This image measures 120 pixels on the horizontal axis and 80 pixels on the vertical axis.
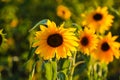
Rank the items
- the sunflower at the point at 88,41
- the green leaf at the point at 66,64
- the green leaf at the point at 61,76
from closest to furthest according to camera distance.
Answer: the green leaf at the point at 61,76
the green leaf at the point at 66,64
the sunflower at the point at 88,41

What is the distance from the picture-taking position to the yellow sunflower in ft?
9.22

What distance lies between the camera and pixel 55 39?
284cm

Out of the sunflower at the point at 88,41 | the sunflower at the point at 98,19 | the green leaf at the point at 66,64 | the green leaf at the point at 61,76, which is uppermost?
the sunflower at the point at 98,19

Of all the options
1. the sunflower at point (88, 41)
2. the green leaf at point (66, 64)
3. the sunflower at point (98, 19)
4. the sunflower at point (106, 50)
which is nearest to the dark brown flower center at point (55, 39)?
the green leaf at point (66, 64)

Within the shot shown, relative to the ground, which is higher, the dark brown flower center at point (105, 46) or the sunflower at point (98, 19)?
the sunflower at point (98, 19)

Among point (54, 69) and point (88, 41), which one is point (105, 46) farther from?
point (54, 69)

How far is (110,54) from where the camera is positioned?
3.61 meters

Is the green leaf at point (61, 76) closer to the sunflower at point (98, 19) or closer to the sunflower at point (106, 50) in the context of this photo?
the sunflower at point (106, 50)

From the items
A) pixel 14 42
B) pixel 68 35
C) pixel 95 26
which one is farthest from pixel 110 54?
pixel 14 42

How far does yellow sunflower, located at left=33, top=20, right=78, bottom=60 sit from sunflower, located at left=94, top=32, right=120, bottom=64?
76 cm

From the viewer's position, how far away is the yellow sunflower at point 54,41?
2811 mm

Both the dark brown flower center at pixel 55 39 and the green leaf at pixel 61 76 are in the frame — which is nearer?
the dark brown flower center at pixel 55 39

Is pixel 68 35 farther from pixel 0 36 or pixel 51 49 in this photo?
pixel 0 36

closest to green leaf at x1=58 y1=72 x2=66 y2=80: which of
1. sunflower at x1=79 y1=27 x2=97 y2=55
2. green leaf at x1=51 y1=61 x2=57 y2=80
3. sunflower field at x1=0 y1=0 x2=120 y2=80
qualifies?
sunflower field at x1=0 y1=0 x2=120 y2=80
